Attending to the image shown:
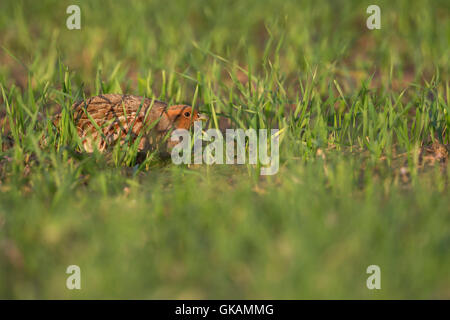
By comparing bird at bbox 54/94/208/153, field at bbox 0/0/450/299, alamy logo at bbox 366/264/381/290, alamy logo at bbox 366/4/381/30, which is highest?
alamy logo at bbox 366/4/381/30

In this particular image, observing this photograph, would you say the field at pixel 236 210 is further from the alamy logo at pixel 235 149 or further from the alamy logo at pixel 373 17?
the alamy logo at pixel 373 17

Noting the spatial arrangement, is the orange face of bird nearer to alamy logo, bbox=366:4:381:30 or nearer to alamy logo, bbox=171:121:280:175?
alamy logo, bbox=171:121:280:175

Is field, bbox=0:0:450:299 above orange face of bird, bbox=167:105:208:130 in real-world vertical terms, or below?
below

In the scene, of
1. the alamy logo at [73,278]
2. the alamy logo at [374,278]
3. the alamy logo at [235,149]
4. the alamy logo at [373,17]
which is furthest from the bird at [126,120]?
the alamy logo at [373,17]

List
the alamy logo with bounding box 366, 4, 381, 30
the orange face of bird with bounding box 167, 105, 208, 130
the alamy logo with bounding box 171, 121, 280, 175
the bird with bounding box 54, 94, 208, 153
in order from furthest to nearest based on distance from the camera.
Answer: the alamy logo with bounding box 366, 4, 381, 30 → the orange face of bird with bounding box 167, 105, 208, 130 → the bird with bounding box 54, 94, 208, 153 → the alamy logo with bounding box 171, 121, 280, 175

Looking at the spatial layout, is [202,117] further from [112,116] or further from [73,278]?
[73,278]

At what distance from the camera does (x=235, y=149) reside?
13.0 ft

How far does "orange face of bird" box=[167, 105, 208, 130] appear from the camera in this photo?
421 centimetres

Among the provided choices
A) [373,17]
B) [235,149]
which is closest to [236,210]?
[235,149]

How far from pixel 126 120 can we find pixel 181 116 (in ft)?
1.45

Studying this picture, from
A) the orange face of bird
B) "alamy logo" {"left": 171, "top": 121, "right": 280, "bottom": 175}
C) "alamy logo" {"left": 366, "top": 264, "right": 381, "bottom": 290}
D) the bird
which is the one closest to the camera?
"alamy logo" {"left": 366, "top": 264, "right": 381, "bottom": 290}

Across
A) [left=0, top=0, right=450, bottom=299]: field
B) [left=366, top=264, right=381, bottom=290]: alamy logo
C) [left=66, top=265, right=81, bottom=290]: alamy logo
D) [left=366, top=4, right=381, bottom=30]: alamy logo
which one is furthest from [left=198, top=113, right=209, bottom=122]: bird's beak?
[left=366, top=4, right=381, bottom=30]: alamy logo

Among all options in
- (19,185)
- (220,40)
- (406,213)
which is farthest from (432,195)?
(220,40)
